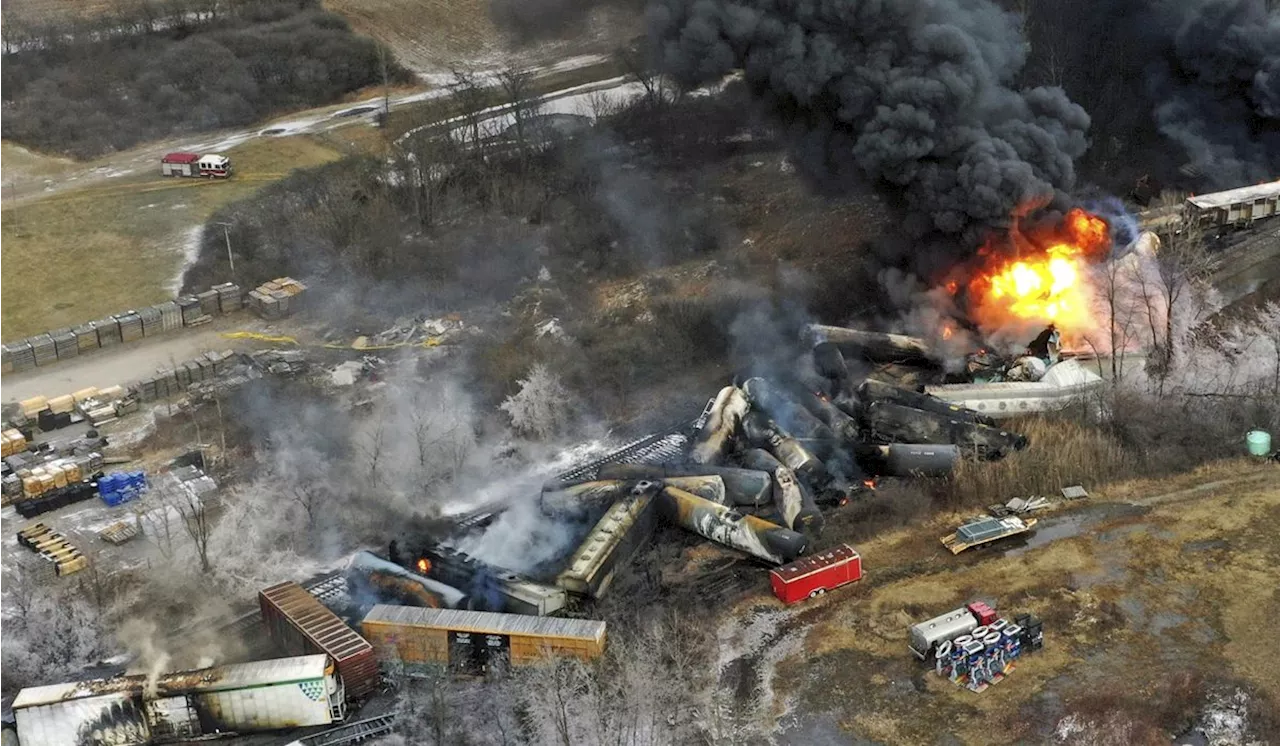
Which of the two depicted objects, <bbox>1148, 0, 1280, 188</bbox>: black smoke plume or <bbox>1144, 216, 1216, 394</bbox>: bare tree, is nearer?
<bbox>1144, 216, 1216, 394</bbox>: bare tree

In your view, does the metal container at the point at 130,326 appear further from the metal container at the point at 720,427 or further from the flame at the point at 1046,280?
the flame at the point at 1046,280

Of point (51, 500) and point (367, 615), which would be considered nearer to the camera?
point (367, 615)

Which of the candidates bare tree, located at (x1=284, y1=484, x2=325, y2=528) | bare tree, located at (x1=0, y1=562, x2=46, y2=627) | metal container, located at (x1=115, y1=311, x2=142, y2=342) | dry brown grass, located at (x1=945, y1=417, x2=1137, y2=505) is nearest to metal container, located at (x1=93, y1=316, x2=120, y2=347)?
metal container, located at (x1=115, y1=311, x2=142, y2=342)

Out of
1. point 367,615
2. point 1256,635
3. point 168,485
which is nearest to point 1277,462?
point 1256,635

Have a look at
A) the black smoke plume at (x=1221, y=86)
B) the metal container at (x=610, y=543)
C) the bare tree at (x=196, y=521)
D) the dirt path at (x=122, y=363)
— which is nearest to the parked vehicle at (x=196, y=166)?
the dirt path at (x=122, y=363)

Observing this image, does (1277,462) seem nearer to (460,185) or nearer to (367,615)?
(367,615)

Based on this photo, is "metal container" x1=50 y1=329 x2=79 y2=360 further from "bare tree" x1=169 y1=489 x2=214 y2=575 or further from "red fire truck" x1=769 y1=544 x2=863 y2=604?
"red fire truck" x1=769 y1=544 x2=863 y2=604

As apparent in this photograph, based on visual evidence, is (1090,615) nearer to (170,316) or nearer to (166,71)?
(170,316)
